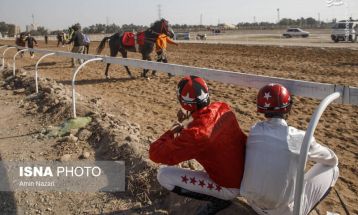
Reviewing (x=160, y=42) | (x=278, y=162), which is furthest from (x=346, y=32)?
(x=278, y=162)

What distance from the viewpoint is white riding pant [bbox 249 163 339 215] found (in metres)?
2.97

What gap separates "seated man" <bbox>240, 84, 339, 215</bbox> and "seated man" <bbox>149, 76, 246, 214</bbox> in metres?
0.12

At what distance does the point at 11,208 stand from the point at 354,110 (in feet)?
20.7

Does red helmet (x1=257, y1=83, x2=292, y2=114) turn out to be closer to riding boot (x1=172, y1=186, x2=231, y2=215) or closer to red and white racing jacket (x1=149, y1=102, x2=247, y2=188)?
red and white racing jacket (x1=149, y1=102, x2=247, y2=188)

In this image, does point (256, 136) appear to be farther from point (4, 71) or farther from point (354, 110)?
point (4, 71)

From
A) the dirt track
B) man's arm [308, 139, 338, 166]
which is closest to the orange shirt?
the dirt track

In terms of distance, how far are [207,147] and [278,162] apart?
506 millimetres

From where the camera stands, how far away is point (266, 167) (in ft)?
9.52

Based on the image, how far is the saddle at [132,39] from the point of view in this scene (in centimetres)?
1278

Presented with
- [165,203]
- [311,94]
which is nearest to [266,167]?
[311,94]

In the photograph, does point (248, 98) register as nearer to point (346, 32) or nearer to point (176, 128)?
point (176, 128)

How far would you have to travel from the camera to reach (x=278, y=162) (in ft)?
9.32

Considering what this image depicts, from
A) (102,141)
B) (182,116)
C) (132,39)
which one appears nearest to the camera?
(182,116)

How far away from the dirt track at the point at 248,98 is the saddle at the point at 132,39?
104 cm
